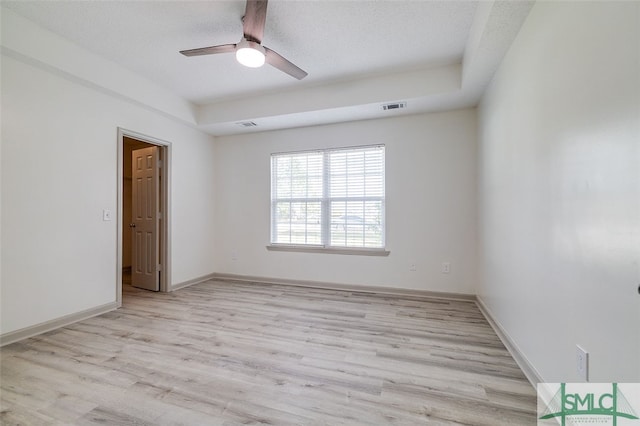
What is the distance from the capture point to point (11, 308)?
2322 millimetres

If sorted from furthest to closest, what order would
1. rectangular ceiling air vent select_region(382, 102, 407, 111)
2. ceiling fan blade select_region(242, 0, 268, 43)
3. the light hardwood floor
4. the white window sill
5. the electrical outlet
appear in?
the white window sill, rectangular ceiling air vent select_region(382, 102, 407, 111), ceiling fan blade select_region(242, 0, 268, 43), the light hardwood floor, the electrical outlet

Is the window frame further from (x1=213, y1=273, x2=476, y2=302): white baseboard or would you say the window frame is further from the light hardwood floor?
the light hardwood floor

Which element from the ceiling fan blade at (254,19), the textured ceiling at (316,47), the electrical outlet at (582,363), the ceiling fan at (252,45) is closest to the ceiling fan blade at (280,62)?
the ceiling fan at (252,45)

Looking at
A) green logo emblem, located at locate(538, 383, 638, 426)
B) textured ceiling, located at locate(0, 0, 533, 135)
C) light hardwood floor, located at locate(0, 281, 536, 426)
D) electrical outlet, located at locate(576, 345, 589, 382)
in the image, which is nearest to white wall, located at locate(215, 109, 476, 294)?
textured ceiling, located at locate(0, 0, 533, 135)

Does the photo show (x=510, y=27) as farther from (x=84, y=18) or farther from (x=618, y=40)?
(x=84, y=18)

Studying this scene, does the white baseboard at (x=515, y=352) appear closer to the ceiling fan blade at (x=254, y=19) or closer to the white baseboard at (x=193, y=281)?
the ceiling fan blade at (x=254, y=19)

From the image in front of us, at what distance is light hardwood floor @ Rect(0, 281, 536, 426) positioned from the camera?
4.92ft

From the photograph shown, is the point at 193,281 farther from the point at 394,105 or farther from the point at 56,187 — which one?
the point at 394,105

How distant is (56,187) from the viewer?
2635 millimetres

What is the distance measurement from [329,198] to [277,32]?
224cm

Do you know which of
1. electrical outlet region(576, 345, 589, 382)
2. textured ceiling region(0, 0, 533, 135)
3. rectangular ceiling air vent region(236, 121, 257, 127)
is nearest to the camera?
electrical outlet region(576, 345, 589, 382)

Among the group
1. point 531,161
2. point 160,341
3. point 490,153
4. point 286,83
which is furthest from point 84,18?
point 490,153

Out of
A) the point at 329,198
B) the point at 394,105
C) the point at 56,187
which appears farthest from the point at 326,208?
the point at 56,187

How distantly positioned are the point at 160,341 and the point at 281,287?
76.1 inches
